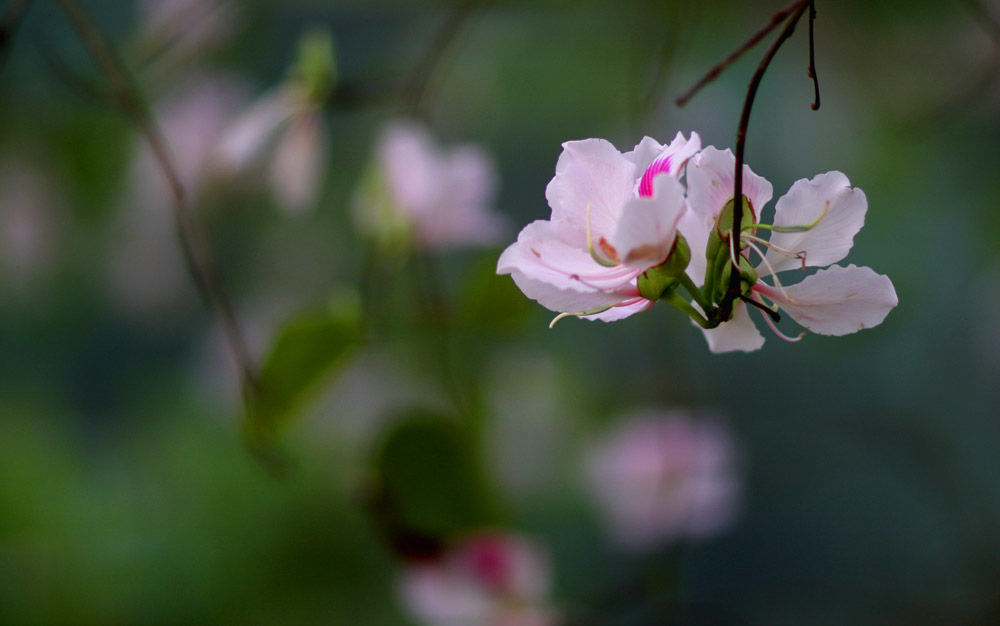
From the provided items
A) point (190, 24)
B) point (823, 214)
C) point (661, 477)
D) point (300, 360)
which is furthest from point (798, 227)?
point (190, 24)

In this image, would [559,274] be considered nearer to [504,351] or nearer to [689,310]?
[689,310]

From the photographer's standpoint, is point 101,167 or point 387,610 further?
point 101,167

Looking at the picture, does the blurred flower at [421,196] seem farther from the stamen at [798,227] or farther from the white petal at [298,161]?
the stamen at [798,227]

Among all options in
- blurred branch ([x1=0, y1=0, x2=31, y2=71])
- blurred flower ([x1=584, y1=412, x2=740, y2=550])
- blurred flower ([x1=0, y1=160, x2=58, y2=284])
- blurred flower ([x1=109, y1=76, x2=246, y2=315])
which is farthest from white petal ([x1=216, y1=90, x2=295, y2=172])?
blurred flower ([x1=0, y1=160, x2=58, y2=284])

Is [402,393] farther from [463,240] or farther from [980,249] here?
[980,249]

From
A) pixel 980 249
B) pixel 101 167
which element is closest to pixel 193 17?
pixel 101 167

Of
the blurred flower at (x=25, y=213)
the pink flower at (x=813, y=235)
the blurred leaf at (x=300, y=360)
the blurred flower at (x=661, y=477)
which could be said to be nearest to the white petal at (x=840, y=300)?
the pink flower at (x=813, y=235)
